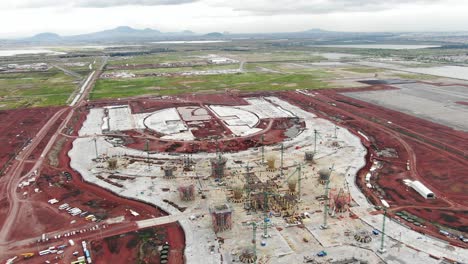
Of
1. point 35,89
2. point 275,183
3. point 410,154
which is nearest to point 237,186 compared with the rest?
point 275,183

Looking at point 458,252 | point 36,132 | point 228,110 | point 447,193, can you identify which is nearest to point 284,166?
point 447,193

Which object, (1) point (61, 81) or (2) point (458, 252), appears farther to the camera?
(1) point (61, 81)

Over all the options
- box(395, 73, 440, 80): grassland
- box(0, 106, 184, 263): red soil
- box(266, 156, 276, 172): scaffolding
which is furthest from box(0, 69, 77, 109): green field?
box(395, 73, 440, 80): grassland

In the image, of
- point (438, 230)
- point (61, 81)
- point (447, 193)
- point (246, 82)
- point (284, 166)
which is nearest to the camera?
point (438, 230)

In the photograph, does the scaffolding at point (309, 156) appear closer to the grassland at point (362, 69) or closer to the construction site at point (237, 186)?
the construction site at point (237, 186)

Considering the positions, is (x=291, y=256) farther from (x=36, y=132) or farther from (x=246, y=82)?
(x=246, y=82)

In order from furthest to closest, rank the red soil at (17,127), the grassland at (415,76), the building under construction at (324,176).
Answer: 1. the grassland at (415,76)
2. the red soil at (17,127)
3. the building under construction at (324,176)

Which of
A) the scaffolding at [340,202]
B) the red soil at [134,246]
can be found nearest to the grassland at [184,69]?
the scaffolding at [340,202]

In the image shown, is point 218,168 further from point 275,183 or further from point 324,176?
point 324,176
